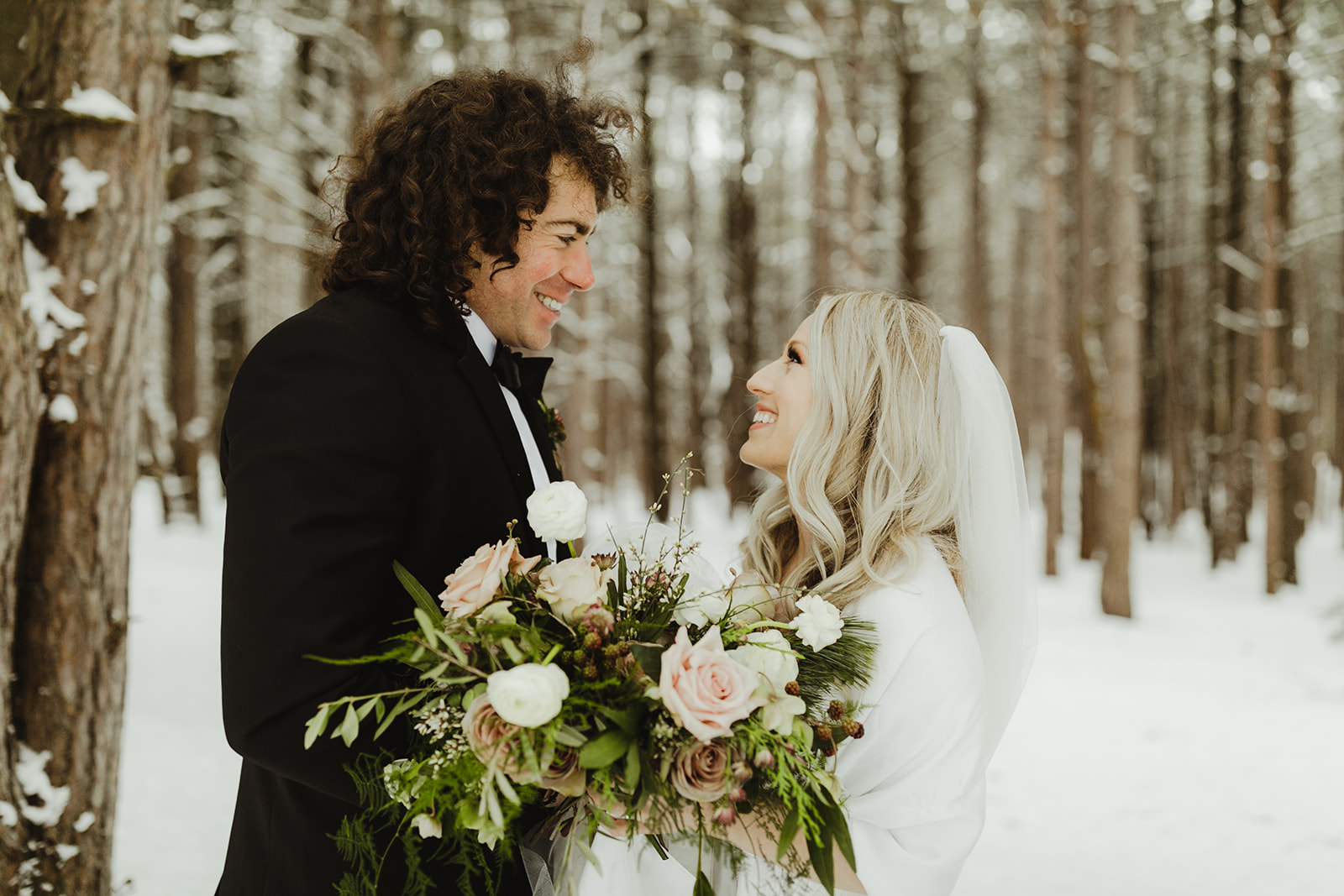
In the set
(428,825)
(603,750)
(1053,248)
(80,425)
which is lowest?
(428,825)

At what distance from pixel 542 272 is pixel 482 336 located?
227 mm

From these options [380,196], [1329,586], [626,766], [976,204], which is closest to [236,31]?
[976,204]

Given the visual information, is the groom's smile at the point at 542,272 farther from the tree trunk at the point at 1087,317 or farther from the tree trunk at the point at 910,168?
the tree trunk at the point at 910,168

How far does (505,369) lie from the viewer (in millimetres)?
2299

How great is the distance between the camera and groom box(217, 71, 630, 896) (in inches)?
64.6

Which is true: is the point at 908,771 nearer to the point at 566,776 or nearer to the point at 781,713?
the point at 781,713

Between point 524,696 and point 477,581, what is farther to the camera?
point 477,581

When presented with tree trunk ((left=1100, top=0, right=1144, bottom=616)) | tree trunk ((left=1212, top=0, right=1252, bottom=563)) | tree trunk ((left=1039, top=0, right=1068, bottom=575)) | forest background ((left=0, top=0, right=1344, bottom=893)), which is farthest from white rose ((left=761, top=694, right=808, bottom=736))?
tree trunk ((left=1212, top=0, right=1252, bottom=563))

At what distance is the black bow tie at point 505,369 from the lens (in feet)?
7.55

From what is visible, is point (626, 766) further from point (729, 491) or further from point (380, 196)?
point (729, 491)

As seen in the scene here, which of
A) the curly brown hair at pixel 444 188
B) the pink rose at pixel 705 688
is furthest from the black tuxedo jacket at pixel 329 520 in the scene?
the pink rose at pixel 705 688

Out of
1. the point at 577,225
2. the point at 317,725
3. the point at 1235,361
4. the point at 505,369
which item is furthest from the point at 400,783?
the point at 1235,361

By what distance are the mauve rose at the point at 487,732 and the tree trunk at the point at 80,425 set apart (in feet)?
7.50

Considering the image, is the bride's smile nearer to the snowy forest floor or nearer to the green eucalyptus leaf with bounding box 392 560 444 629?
the green eucalyptus leaf with bounding box 392 560 444 629
